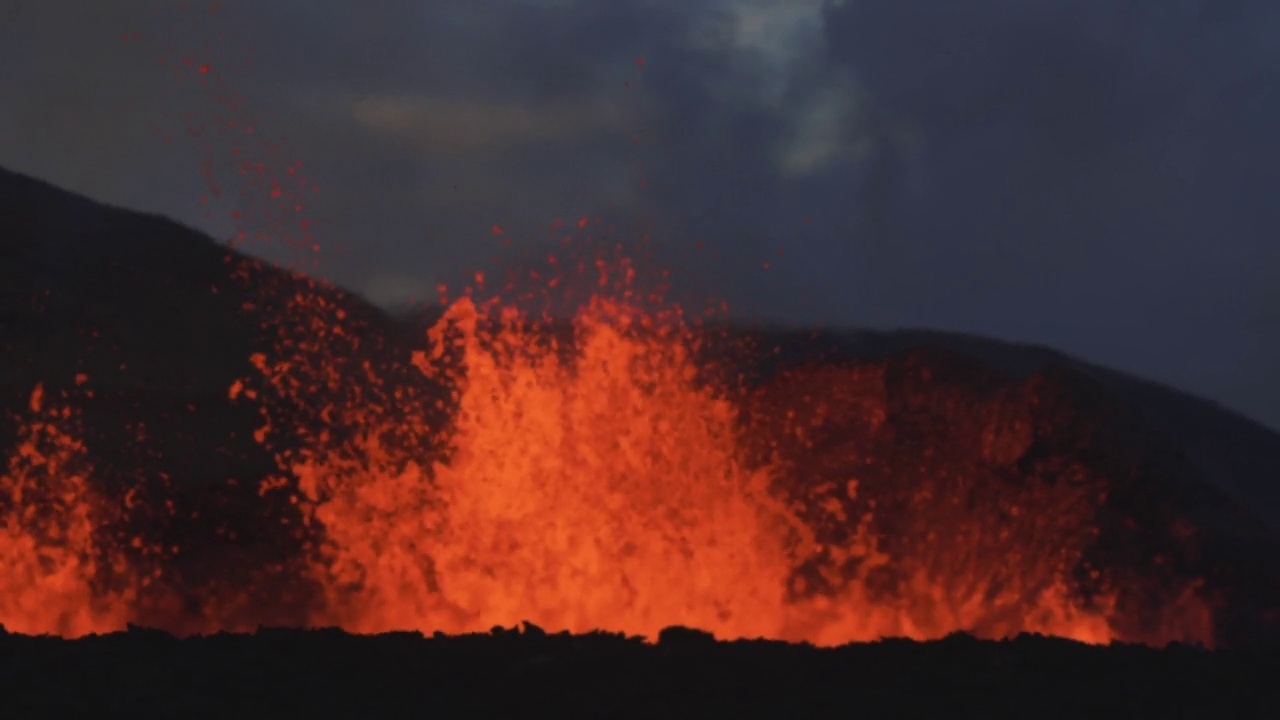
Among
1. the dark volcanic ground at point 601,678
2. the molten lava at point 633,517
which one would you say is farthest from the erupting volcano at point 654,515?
the dark volcanic ground at point 601,678

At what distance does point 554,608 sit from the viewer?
45.6 feet

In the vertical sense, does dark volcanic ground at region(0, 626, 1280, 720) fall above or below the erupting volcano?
below

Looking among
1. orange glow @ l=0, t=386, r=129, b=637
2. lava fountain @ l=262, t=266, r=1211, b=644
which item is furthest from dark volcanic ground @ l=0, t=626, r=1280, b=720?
orange glow @ l=0, t=386, r=129, b=637

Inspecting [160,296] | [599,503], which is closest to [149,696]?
[599,503]

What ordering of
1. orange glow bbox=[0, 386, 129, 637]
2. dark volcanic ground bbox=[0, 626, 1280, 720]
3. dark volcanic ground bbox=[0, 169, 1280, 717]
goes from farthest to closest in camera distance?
orange glow bbox=[0, 386, 129, 637] → dark volcanic ground bbox=[0, 169, 1280, 717] → dark volcanic ground bbox=[0, 626, 1280, 720]

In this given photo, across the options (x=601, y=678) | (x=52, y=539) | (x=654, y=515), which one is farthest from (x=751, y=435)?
(x=52, y=539)

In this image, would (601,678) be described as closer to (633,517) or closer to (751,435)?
(633,517)

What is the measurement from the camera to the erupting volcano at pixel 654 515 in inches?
572

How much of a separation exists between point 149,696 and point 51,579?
769 centimetres

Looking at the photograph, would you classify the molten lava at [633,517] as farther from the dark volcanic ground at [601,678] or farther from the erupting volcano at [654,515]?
the dark volcanic ground at [601,678]

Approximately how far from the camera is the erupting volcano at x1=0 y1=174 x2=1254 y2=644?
14.5 metres

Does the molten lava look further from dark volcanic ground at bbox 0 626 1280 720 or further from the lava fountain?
dark volcanic ground at bbox 0 626 1280 720

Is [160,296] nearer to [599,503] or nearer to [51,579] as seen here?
[51,579]

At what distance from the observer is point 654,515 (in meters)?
→ 16.8
